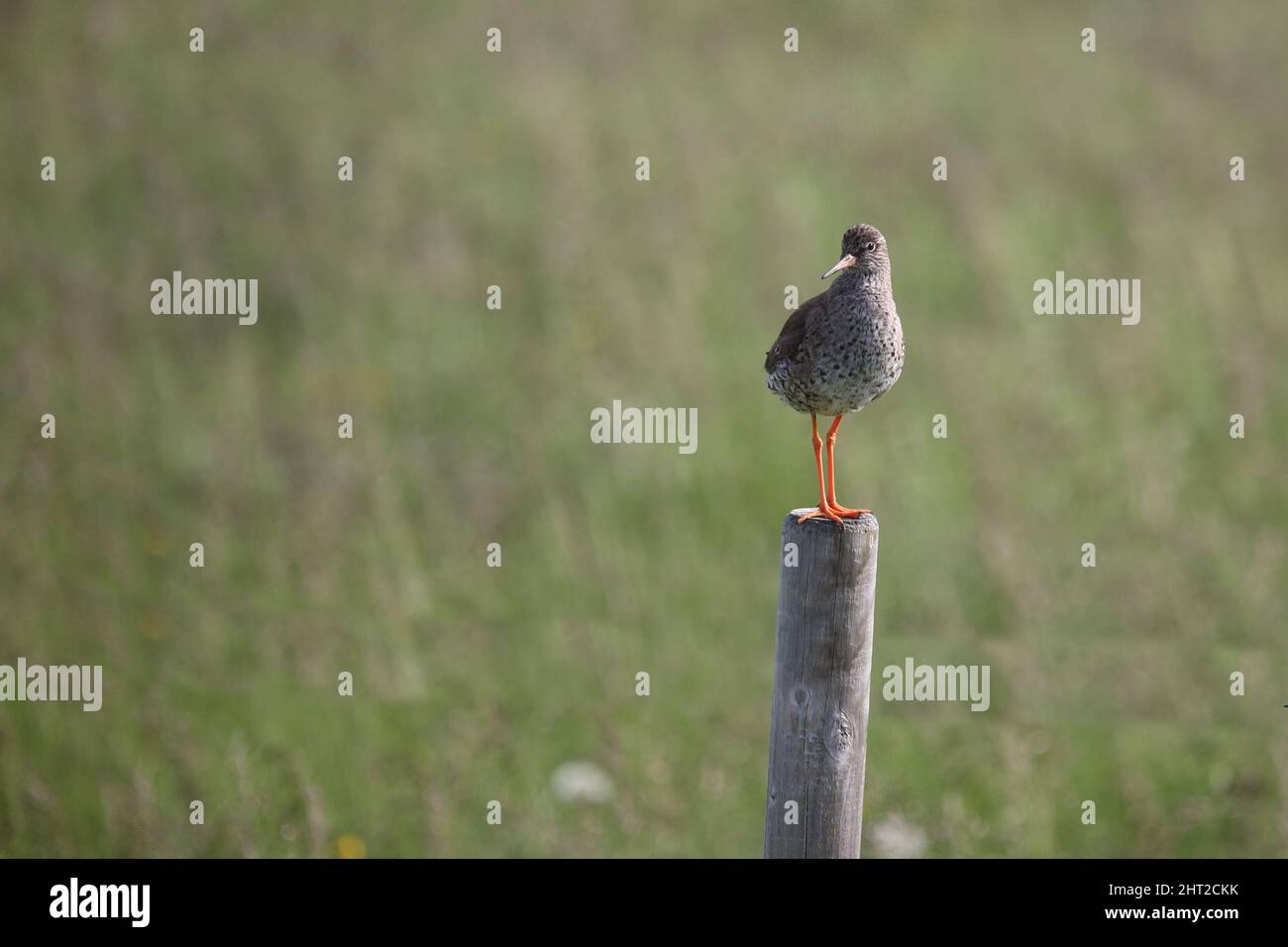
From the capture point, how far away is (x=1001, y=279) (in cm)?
1493

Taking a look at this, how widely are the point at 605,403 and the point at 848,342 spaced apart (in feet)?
27.4

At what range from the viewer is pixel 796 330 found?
5254mm

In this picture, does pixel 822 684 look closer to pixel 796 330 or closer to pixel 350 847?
pixel 796 330

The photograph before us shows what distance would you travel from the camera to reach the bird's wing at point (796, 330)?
5.18 meters

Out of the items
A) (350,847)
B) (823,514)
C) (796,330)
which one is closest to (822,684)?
(823,514)

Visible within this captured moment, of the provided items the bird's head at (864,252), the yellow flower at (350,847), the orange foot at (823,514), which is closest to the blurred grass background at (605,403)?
the yellow flower at (350,847)

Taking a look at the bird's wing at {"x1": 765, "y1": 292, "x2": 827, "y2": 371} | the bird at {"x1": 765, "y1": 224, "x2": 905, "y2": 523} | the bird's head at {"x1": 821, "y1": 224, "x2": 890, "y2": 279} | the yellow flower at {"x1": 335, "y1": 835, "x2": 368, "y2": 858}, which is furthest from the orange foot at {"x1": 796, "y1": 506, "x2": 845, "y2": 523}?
the yellow flower at {"x1": 335, "y1": 835, "x2": 368, "y2": 858}

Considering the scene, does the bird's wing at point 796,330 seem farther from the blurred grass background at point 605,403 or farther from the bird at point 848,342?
the blurred grass background at point 605,403

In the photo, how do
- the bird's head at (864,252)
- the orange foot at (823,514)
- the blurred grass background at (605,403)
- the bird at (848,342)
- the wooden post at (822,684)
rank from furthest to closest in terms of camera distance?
the blurred grass background at (605,403)
the bird's head at (864,252)
the bird at (848,342)
the orange foot at (823,514)
the wooden post at (822,684)

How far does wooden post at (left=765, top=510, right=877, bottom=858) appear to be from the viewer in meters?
4.55

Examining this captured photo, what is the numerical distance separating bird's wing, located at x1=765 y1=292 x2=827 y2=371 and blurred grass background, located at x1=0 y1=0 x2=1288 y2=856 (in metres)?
3.73

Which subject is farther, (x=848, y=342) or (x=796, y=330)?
(x=796, y=330)

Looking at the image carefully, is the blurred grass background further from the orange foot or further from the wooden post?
the orange foot

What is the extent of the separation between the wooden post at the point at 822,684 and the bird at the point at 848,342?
318mm
